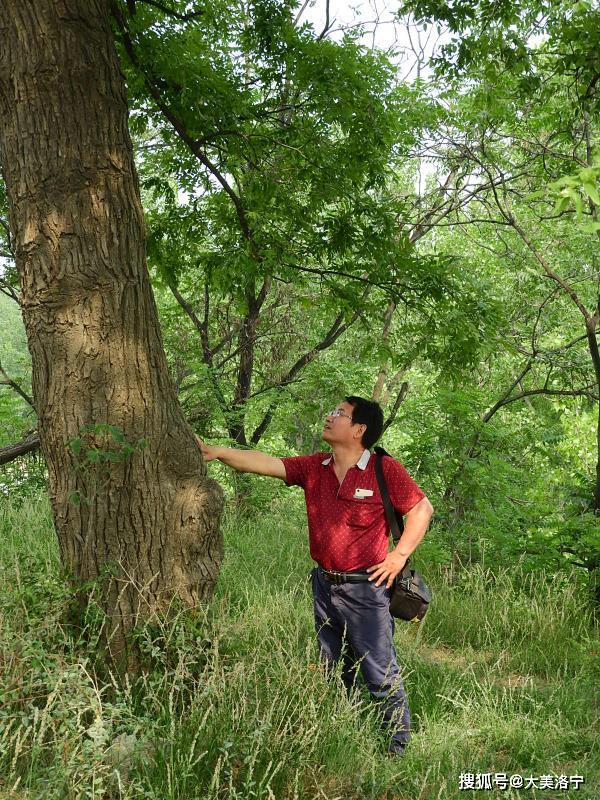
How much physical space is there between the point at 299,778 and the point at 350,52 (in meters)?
5.46

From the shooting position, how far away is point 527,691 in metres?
4.75

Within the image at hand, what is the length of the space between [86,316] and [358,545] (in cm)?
183

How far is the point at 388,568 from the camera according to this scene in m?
3.82

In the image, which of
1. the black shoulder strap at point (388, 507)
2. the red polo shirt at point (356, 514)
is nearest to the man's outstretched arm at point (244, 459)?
the red polo shirt at point (356, 514)

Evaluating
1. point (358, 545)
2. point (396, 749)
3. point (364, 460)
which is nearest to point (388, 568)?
point (358, 545)

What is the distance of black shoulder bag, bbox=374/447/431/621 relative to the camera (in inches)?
155

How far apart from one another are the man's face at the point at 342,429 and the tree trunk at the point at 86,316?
877 millimetres

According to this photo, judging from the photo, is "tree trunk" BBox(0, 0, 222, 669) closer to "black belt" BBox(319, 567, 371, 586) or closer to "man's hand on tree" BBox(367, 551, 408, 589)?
"black belt" BBox(319, 567, 371, 586)

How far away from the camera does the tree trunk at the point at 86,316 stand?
11.6ft

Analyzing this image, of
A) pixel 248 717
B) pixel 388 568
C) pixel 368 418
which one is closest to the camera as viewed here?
pixel 248 717

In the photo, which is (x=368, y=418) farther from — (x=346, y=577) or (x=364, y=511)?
(x=346, y=577)

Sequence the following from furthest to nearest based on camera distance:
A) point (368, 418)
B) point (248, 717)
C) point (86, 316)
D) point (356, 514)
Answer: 1. point (368, 418)
2. point (356, 514)
3. point (86, 316)
4. point (248, 717)

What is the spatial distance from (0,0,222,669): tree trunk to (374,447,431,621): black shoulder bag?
3.59 ft

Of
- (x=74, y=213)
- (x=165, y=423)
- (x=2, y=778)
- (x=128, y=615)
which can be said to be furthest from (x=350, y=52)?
(x=2, y=778)
